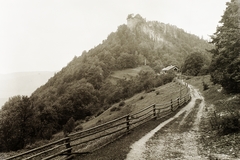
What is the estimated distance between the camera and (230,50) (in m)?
19.4

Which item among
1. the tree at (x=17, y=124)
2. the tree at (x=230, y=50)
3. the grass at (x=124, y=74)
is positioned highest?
the grass at (x=124, y=74)

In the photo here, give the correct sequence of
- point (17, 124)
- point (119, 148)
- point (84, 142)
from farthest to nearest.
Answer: point (17, 124) → point (84, 142) → point (119, 148)

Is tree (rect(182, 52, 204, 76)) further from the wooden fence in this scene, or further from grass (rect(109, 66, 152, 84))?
the wooden fence

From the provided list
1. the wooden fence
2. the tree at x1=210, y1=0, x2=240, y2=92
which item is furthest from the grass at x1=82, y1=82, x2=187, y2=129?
the tree at x1=210, y1=0, x2=240, y2=92

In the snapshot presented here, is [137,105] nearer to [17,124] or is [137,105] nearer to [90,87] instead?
[17,124]

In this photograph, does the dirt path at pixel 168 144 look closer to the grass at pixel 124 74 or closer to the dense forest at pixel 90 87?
the dense forest at pixel 90 87

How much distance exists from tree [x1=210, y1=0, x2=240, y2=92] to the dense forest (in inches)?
230

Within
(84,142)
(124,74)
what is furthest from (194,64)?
(84,142)

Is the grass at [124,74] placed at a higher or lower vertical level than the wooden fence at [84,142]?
higher

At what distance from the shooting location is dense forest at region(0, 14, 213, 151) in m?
40.7

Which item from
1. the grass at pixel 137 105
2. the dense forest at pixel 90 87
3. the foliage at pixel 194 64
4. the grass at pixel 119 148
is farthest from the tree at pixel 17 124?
the foliage at pixel 194 64

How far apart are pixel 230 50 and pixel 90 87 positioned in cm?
6930

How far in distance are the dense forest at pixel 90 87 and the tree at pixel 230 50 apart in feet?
19.2

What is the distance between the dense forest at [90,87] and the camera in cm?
4069
